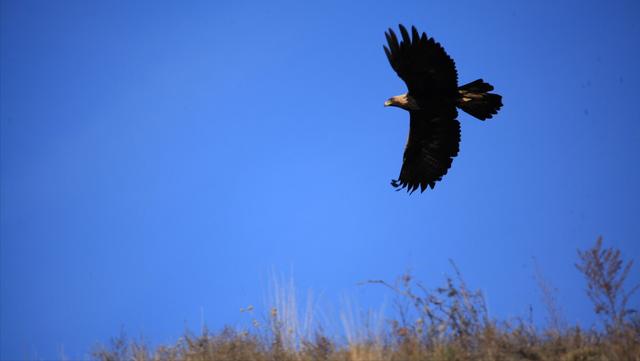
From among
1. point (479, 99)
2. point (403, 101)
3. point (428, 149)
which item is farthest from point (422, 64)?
point (428, 149)

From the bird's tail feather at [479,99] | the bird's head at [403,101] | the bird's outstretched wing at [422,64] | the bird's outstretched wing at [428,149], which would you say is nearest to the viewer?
the bird's outstretched wing at [422,64]

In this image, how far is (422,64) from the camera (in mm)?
6160

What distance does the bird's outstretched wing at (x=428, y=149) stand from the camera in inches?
285

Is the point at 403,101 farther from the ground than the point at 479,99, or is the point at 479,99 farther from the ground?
the point at 403,101

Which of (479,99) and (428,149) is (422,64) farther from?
(428,149)

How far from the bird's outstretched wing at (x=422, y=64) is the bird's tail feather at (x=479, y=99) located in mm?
158

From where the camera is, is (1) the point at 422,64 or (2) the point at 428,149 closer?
(1) the point at 422,64

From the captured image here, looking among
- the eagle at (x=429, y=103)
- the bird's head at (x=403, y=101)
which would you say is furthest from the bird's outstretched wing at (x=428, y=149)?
the bird's head at (x=403, y=101)

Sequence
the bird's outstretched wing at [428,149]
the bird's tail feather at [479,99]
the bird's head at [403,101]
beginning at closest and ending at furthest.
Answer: the bird's tail feather at [479,99], the bird's head at [403,101], the bird's outstretched wing at [428,149]

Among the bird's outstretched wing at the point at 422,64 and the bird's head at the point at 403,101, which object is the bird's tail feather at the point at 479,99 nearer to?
the bird's outstretched wing at the point at 422,64

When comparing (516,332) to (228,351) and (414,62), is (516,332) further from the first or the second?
(414,62)

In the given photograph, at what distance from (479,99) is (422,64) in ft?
3.44

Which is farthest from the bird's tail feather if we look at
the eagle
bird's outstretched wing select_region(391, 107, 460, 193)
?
bird's outstretched wing select_region(391, 107, 460, 193)

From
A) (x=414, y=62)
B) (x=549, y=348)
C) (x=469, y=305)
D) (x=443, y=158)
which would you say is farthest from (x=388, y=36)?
(x=549, y=348)
